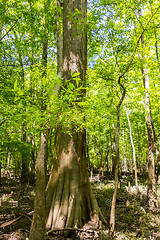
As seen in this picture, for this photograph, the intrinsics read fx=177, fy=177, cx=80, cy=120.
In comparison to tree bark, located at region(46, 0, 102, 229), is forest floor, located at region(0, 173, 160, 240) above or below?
below

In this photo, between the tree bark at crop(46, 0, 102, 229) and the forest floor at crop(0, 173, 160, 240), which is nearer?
the forest floor at crop(0, 173, 160, 240)

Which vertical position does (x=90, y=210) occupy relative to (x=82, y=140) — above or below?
below

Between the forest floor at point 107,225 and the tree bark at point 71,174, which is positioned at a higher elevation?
the tree bark at point 71,174

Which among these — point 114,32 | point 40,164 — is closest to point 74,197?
point 40,164

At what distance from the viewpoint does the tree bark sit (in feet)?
16.4

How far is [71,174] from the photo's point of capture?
5.41m

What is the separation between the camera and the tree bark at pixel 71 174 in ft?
16.4

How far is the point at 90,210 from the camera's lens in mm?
5574

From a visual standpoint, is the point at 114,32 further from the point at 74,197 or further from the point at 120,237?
the point at 120,237

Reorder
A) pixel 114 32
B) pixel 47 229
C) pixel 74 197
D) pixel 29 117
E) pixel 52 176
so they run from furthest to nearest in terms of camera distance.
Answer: pixel 114 32 → pixel 52 176 → pixel 74 197 → pixel 47 229 → pixel 29 117

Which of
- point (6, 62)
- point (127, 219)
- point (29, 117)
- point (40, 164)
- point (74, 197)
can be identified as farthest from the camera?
point (6, 62)

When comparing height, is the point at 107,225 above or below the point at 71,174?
below

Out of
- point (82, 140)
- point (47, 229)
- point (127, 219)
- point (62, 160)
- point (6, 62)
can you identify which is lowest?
point (127, 219)

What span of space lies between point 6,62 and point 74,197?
613 centimetres
